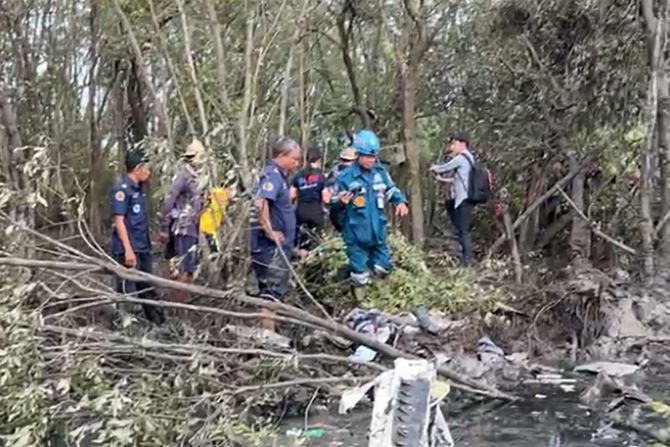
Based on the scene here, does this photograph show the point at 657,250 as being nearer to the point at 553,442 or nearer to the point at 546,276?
the point at 546,276

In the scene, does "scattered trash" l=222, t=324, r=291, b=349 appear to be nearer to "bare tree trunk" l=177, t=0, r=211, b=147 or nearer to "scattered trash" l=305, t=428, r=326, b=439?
"scattered trash" l=305, t=428, r=326, b=439

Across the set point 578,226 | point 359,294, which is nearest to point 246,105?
point 359,294

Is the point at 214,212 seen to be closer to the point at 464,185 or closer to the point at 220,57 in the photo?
the point at 220,57

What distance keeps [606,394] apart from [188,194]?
344 centimetres

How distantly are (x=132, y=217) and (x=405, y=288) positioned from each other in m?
2.47

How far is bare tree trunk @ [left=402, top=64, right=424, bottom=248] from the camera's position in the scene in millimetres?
12195

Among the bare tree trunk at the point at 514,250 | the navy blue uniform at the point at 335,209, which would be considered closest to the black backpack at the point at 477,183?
the bare tree trunk at the point at 514,250

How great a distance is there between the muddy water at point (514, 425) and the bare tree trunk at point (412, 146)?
469 cm

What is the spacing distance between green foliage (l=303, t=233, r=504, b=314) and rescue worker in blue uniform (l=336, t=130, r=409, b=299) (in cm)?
Answer: 20

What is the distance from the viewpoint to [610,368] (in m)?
8.34

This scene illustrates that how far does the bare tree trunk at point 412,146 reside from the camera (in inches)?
480

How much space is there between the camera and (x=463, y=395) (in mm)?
7586

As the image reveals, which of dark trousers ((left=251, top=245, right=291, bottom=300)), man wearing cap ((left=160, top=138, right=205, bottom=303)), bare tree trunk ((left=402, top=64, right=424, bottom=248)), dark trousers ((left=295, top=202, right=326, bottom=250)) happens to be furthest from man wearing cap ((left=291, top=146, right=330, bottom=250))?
bare tree trunk ((left=402, top=64, right=424, bottom=248))

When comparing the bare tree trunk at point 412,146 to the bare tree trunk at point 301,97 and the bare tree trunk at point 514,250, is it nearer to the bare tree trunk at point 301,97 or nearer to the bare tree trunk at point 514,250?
the bare tree trunk at point 514,250
